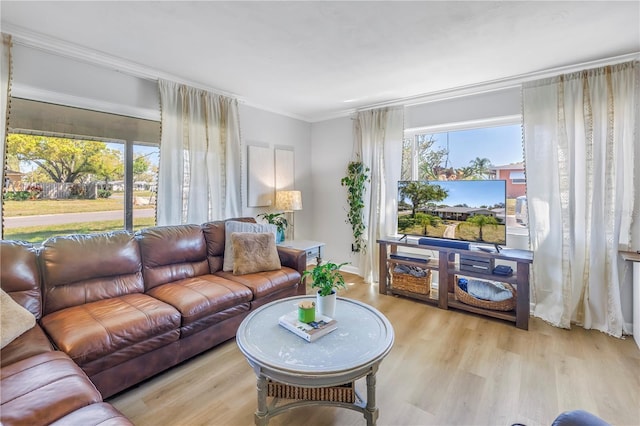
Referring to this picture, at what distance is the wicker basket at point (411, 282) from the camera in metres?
3.38

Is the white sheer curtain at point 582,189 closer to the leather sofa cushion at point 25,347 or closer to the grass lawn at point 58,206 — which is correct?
the leather sofa cushion at point 25,347

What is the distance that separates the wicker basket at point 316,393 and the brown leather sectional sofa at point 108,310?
76cm

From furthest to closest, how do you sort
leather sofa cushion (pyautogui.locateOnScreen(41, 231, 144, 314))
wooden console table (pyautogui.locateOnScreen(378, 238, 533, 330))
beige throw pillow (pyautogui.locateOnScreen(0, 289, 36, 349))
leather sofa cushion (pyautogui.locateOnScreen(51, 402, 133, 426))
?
wooden console table (pyautogui.locateOnScreen(378, 238, 533, 330)) → leather sofa cushion (pyautogui.locateOnScreen(41, 231, 144, 314)) → beige throw pillow (pyautogui.locateOnScreen(0, 289, 36, 349)) → leather sofa cushion (pyautogui.locateOnScreen(51, 402, 133, 426))

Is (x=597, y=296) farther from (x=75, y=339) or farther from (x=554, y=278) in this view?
(x=75, y=339)

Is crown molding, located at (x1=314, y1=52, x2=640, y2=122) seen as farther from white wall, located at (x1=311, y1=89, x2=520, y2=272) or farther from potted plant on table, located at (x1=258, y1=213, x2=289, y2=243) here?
potted plant on table, located at (x1=258, y1=213, x2=289, y2=243)

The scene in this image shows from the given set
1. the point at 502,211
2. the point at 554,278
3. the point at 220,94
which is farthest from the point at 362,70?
the point at 554,278

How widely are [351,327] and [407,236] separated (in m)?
2.20

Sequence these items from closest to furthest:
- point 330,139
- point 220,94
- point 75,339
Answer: point 75,339
point 220,94
point 330,139

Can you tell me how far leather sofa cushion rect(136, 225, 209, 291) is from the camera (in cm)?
254

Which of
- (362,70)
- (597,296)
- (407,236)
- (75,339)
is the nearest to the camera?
(75,339)

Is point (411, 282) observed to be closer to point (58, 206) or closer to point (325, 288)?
point (325, 288)

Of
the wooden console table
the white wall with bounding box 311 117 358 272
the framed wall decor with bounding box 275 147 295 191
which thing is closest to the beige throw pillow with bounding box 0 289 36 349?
the framed wall decor with bounding box 275 147 295 191

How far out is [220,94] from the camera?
11.4 feet

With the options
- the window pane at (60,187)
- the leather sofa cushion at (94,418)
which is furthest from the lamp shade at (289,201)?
the leather sofa cushion at (94,418)
